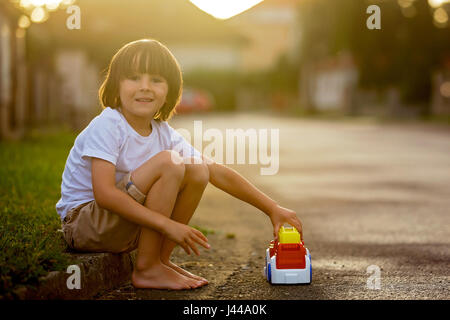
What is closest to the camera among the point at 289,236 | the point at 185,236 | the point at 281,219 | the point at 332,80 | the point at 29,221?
the point at 185,236

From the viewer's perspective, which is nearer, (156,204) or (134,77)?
(156,204)

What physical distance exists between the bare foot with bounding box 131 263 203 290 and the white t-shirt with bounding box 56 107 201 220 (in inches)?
19.4

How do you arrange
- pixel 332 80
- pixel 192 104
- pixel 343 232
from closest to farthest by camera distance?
pixel 343 232
pixel 192 104
pixel 332 80

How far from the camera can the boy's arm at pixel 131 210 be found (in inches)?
126

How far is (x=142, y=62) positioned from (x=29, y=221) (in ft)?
4.68

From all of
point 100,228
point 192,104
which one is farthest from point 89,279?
point 192,104

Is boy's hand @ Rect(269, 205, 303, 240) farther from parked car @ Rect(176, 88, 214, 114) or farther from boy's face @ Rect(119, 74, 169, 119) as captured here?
parked car @ Rect(176, 88, 214, 114)

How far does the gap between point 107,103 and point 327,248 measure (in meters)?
1.98

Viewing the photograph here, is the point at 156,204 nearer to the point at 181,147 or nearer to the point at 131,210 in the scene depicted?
the point at 131,210

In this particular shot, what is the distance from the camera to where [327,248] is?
4.80 meters

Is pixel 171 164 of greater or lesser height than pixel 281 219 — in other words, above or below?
above

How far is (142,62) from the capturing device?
141 inches

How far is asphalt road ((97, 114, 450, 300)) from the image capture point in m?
3.52

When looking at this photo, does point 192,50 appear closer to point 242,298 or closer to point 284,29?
point 284,29
